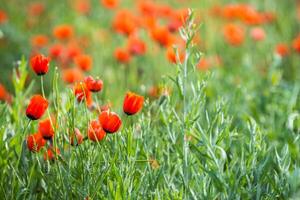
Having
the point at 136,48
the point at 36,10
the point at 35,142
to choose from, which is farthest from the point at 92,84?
the point at 36,10

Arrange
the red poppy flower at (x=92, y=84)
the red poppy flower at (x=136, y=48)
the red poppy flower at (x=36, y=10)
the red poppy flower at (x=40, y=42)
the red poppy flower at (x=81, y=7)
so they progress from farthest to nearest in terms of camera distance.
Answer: the red poppy flower at (x=81, y=7) → the red poppy flower at (x=36, y=10) → the red poppy flower at (x=40, y=42) → the red poppy flower at (x=136, y=48) → the red poppy flower at (x=92, y=84)

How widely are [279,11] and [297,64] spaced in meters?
0.92

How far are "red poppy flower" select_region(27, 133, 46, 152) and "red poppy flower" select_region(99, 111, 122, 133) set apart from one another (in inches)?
9.1

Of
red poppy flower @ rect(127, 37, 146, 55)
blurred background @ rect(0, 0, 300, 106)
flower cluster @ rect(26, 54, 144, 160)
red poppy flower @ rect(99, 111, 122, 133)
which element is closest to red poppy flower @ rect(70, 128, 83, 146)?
flower cluster @ rect(26, 54, 144, 160)

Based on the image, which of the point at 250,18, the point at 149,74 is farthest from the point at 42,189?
the point at 250,18

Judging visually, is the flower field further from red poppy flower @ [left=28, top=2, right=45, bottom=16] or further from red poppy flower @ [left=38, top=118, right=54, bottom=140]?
red poppy flower @ [left=28, top=2, right=45, bottom=16]

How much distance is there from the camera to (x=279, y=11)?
5.20 meters

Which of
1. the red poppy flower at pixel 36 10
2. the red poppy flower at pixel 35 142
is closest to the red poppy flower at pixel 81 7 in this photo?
the red poppy flower at pixel 36 10

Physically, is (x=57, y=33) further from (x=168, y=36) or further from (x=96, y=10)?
(x=96, y=10)

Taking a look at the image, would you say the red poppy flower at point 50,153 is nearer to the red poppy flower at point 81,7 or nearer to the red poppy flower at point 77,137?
the red poppy flower at point 77,137

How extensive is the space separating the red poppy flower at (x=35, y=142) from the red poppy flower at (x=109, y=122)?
0.76ft

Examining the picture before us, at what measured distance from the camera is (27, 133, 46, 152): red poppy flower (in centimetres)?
205

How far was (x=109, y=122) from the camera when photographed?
77.0 inches

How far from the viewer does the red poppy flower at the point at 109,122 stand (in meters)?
1.96
